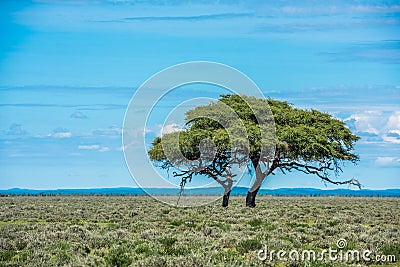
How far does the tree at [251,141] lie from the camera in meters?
43.5

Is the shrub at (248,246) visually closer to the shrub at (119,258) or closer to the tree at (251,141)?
the shrub at (119,258)

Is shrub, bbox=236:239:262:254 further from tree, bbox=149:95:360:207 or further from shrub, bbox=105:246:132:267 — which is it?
tree, bbox=149:95:360:207

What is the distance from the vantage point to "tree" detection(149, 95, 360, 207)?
143 ft

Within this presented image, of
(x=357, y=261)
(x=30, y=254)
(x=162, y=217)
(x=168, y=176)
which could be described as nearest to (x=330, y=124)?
(x=168, y=176)

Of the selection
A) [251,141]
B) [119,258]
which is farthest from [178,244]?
[251,141]

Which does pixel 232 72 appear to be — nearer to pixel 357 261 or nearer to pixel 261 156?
pixel 261 156

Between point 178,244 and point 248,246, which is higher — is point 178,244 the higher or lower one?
the lower one

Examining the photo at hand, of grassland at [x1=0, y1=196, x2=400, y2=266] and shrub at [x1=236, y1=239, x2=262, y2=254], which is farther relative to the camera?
shrub at [x1=236, y1=239, x2=262, y2=254]

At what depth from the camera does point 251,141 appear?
43.5 metres

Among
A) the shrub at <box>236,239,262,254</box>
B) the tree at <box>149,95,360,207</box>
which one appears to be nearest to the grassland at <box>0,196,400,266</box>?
the shrub at <box>236,239,262,254</box>

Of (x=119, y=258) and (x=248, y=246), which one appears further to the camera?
(x=248, y=246)

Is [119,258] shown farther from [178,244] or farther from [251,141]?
[251,141]

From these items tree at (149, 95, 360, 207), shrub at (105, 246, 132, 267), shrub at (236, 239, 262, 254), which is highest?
tree at (149, 95, 360, 207)

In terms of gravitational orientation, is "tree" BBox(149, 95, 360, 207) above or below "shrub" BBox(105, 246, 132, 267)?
above
